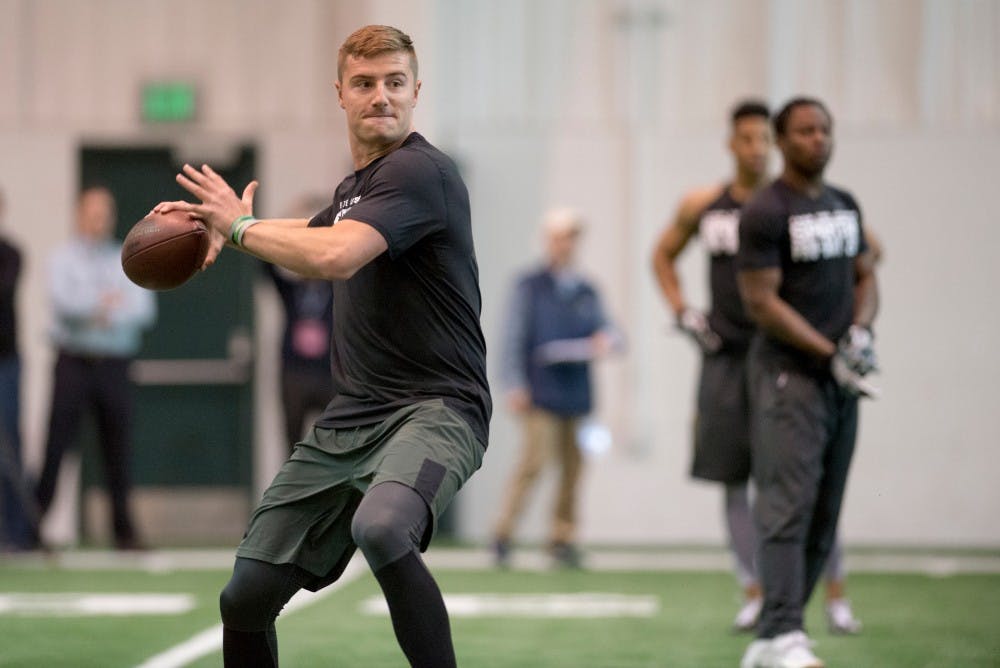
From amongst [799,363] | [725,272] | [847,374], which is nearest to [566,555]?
[725,272]

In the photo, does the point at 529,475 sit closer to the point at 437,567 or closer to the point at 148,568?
the point at 437,567

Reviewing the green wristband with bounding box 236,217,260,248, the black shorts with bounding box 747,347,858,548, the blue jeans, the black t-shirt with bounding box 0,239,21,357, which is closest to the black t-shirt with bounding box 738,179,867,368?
the black shorts with bounding box 747,347,858,548

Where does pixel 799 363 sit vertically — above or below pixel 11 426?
above

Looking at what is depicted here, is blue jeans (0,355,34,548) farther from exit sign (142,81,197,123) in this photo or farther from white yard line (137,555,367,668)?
white yard line (137,555,367,668)

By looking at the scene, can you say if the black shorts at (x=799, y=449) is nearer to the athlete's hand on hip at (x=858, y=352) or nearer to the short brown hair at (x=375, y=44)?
the athlete's hand on hip at (x=858, y=352)

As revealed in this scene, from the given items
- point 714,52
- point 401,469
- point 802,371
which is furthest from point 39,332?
point 401,469

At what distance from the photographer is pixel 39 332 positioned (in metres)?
11.5

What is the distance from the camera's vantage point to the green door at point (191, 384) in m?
11.7

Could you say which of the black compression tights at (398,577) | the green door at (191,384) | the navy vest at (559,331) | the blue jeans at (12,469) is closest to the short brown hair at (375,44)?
the black compression tights at (398,577)

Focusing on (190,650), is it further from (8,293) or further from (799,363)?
(8,293)

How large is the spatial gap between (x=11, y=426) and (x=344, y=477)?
6268 millimetres

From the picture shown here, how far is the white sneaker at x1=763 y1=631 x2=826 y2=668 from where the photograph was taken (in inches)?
208

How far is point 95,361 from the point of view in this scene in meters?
9.82

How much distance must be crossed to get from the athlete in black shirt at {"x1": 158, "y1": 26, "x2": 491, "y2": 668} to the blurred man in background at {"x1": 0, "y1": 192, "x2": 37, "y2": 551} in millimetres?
Answer: 5768
